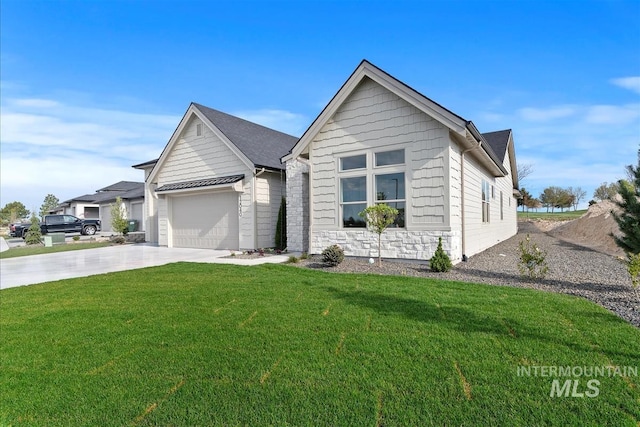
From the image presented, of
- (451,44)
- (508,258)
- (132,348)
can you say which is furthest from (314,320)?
(451,44)

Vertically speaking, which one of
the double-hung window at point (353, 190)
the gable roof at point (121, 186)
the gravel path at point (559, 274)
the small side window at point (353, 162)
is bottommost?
the gravel path at point (559, 274)

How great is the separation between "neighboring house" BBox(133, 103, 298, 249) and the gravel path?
→ 4.08m

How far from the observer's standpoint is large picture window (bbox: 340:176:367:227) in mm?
9565

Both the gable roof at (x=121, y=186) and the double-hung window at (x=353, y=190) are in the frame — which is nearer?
the double-hung window at (x=353, y=190)

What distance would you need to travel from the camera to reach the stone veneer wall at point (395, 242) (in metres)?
8.42

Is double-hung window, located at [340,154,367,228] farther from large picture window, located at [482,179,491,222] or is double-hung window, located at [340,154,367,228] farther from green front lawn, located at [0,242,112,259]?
green front lawn, located at [0,242,112,259]

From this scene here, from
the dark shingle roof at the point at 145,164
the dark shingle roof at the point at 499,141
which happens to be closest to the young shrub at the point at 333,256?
the dark shingle roof at the point at 499,141

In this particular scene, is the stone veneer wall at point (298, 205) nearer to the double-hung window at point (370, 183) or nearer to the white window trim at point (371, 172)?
the white window trim at point (371, 172)

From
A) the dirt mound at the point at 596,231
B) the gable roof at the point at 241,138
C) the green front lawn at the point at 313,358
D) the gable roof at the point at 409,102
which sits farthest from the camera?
the dirt mound at the point at 596,231

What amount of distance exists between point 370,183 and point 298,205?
343 centimetres

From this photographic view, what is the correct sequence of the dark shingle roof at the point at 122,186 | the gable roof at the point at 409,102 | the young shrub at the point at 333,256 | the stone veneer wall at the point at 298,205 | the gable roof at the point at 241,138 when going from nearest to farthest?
1. the gable roof at the point at 409,102
2. the young shrub at the point at 333,256
3. the stone veneer wall at the point at 298,205
4. the gable roof at the point at 241,138
5. the dark shingle roof at the point at 122,186

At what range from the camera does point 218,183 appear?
13.2 m

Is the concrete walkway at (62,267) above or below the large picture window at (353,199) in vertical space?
below

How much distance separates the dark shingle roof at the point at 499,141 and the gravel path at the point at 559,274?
7852mm
